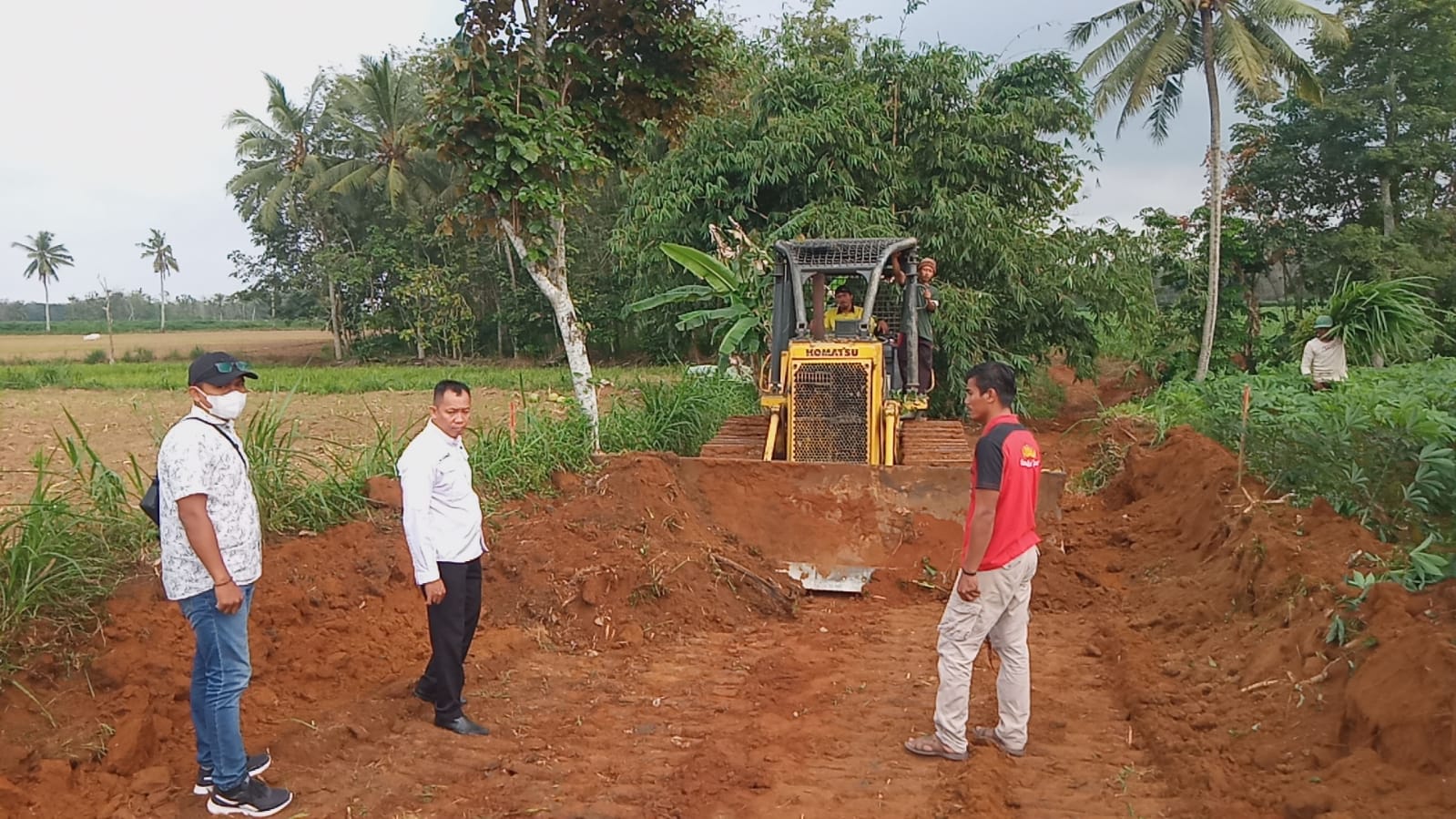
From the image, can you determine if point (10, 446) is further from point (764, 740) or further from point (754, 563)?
point (764, 740)

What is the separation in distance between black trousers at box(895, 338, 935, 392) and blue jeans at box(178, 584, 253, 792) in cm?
590

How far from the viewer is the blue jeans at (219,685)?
3.82 metres

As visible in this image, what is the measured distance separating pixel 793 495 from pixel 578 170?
3.42 metres

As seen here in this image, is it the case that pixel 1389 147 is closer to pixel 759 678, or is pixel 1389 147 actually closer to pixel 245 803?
pixel 759 678

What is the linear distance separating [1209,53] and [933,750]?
1799 cm

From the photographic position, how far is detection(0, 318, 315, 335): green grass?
63125mm

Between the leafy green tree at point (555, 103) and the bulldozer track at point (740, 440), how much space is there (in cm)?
114

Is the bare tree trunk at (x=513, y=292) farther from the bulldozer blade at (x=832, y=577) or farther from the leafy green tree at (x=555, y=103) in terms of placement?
the bulldozer blade at (x=832, y=577)

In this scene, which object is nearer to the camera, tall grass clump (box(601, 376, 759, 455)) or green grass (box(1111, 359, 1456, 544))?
green grass (box(1111, 359, 1456, 544))

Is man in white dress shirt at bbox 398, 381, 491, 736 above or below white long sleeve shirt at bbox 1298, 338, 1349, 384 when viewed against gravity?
below

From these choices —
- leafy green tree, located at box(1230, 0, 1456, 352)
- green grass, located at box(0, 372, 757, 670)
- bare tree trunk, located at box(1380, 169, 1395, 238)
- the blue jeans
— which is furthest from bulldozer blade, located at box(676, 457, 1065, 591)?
bare tree trunk, located at box(1380, 169, 1395, 238)

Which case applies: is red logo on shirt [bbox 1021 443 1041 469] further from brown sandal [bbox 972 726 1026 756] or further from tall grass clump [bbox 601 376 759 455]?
tall grass clump [bbox 601 376 759 455]

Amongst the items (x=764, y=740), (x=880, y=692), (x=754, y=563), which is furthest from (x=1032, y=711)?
(x=754, y=563)

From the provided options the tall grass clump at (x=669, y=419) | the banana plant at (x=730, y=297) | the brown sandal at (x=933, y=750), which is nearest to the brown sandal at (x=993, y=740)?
the brown sandal at (x=933, y=750)
